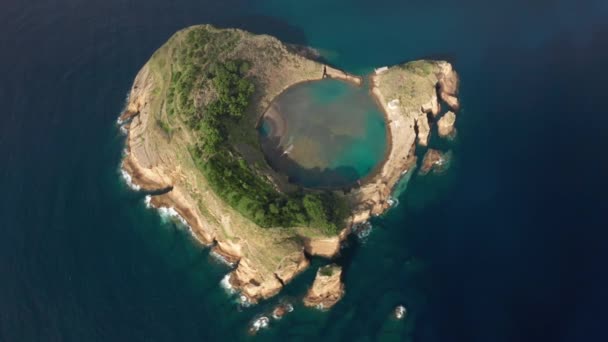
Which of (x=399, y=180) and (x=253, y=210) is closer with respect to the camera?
(x=253, y=210)

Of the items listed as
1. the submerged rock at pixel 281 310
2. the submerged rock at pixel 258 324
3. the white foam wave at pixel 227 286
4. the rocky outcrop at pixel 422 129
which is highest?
the rocky outcrop at pixel 422 129

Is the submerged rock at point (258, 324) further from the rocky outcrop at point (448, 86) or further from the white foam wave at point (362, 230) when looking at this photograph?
the rocky outcrop at point (448, 86)

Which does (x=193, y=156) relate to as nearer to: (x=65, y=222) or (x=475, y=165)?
(x=65, y=222)

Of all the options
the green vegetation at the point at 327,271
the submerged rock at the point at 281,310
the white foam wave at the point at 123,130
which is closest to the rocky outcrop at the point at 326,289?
the green vegetation at the point at 327,271

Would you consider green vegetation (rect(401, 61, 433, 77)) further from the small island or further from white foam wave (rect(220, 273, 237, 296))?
white foam wave (rect(220, 273, 237, 296))

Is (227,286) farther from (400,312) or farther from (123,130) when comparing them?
(123,130)

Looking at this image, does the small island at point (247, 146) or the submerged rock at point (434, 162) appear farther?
the submerged rock at point (434, 162)

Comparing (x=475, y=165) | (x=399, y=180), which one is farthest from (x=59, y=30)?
(x=475, y=165)
